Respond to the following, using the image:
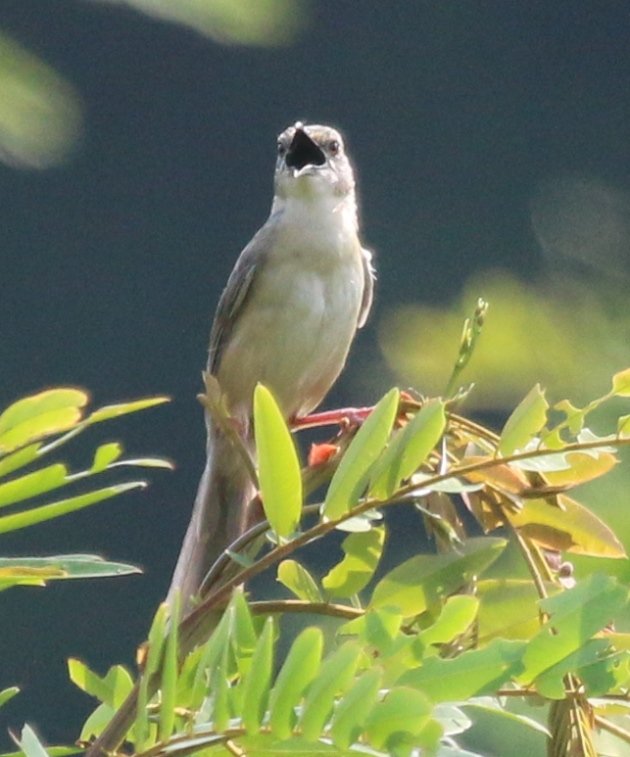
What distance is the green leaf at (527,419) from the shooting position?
81 centimetres

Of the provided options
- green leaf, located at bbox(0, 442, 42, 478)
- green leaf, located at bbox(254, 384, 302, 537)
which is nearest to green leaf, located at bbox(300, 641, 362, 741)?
green leaf, located at bbox(254, 384, 302, 537)

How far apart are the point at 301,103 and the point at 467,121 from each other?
40 centimetres

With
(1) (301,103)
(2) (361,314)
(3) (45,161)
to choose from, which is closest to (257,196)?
(1) (301,103)

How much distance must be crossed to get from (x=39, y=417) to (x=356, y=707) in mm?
263

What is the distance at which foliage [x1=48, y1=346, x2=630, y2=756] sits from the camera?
2.25ft

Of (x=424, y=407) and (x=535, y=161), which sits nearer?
(x=424, y=407)

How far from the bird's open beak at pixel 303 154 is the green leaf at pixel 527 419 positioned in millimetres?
1608

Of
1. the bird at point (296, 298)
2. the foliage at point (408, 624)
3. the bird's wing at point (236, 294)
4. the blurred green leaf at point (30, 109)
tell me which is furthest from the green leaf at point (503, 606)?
the bird's wing at point (236, 294)

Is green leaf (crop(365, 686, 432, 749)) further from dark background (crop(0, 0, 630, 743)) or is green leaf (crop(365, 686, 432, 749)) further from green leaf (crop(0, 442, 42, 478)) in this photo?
dark background (crop(0, 0, 630, 743))

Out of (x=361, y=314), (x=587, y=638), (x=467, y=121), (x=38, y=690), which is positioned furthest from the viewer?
(x=467, y=121)

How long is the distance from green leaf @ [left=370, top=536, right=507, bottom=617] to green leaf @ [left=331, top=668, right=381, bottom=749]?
17 centimetres

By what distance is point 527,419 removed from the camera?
0.81 meters

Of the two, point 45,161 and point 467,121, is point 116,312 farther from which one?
point 45,161

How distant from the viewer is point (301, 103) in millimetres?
3689
